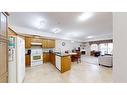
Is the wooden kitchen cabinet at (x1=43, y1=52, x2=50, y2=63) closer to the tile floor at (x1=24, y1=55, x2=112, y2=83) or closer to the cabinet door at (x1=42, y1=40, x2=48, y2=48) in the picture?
the cabinet door at (x1=42, y1=40, x2=48, y2=48)

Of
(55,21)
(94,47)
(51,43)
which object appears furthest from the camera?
(94,47)

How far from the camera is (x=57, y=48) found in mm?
8773

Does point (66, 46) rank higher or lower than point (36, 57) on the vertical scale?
higher

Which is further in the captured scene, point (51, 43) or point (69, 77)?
point (51, 43)

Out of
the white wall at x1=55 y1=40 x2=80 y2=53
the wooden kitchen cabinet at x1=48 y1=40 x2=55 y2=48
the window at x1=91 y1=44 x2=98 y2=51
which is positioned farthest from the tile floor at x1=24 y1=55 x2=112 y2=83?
the window at x1=91 y1=44 x2=98 y2=51

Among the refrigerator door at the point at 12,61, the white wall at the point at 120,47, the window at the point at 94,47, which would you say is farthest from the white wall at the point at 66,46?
the white wall at the point at 120,47

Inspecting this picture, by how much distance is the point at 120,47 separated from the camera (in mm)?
1198

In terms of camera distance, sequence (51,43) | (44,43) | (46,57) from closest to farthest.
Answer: (44,43) → (46,57) → (51,43)

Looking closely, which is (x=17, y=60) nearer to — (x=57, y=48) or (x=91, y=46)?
(x=57, y=48)

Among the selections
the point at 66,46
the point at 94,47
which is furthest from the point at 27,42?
the point at 94,47

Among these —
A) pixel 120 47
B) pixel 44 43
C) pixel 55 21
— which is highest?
pixel 55 21

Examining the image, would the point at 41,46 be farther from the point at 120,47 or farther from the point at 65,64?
the point at 120,47
